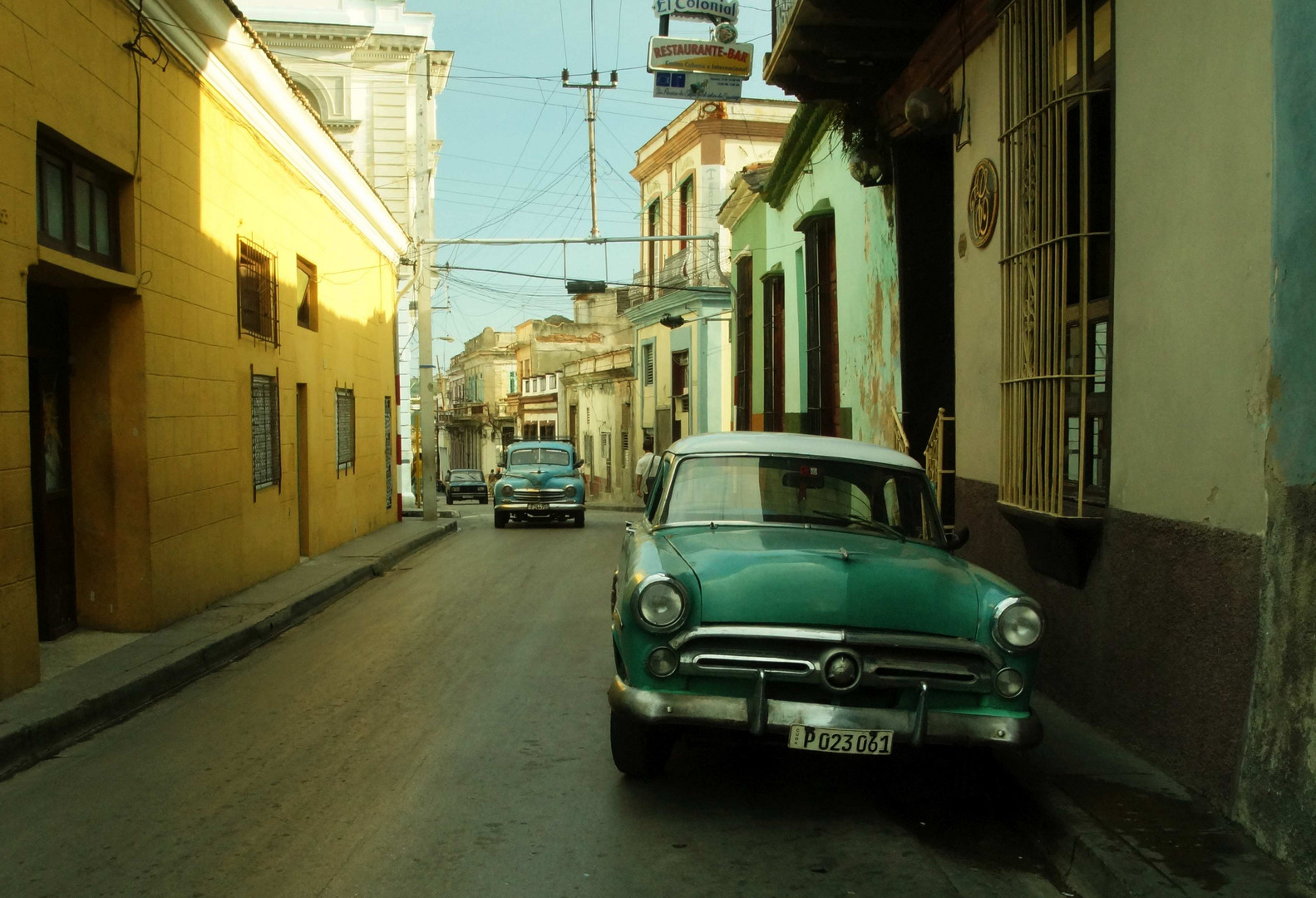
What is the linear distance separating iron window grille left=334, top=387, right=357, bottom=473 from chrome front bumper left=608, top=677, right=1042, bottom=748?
496 inches

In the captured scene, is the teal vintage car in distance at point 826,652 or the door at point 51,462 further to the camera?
the door at point 51,462

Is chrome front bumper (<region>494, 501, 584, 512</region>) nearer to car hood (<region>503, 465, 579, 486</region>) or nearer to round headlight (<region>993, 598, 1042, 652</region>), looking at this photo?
car hood (<region>503, 465, 579, 486</region>)

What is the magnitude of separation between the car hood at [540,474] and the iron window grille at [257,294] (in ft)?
Result: 30.5

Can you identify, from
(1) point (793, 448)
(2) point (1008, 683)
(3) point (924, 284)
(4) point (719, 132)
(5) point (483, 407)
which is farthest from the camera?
(5) point (483, 407)

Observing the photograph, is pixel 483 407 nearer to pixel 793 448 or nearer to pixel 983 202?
pixel 983 202

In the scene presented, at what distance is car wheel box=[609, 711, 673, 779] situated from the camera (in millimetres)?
4875

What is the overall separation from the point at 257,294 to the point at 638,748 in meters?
8.80

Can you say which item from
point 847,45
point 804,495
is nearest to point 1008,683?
point 804,495

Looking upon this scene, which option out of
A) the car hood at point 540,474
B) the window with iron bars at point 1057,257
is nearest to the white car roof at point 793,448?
the window with iron bars at point 1057,257

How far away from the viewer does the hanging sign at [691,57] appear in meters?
15.3

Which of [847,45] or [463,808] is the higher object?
[847,45]

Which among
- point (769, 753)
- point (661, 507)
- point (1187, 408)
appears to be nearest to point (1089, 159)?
point (1187, 408)

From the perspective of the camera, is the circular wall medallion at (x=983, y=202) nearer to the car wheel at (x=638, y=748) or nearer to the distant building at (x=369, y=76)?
the car wheel at (x=638, y=748)

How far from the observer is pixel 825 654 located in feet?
14.4
